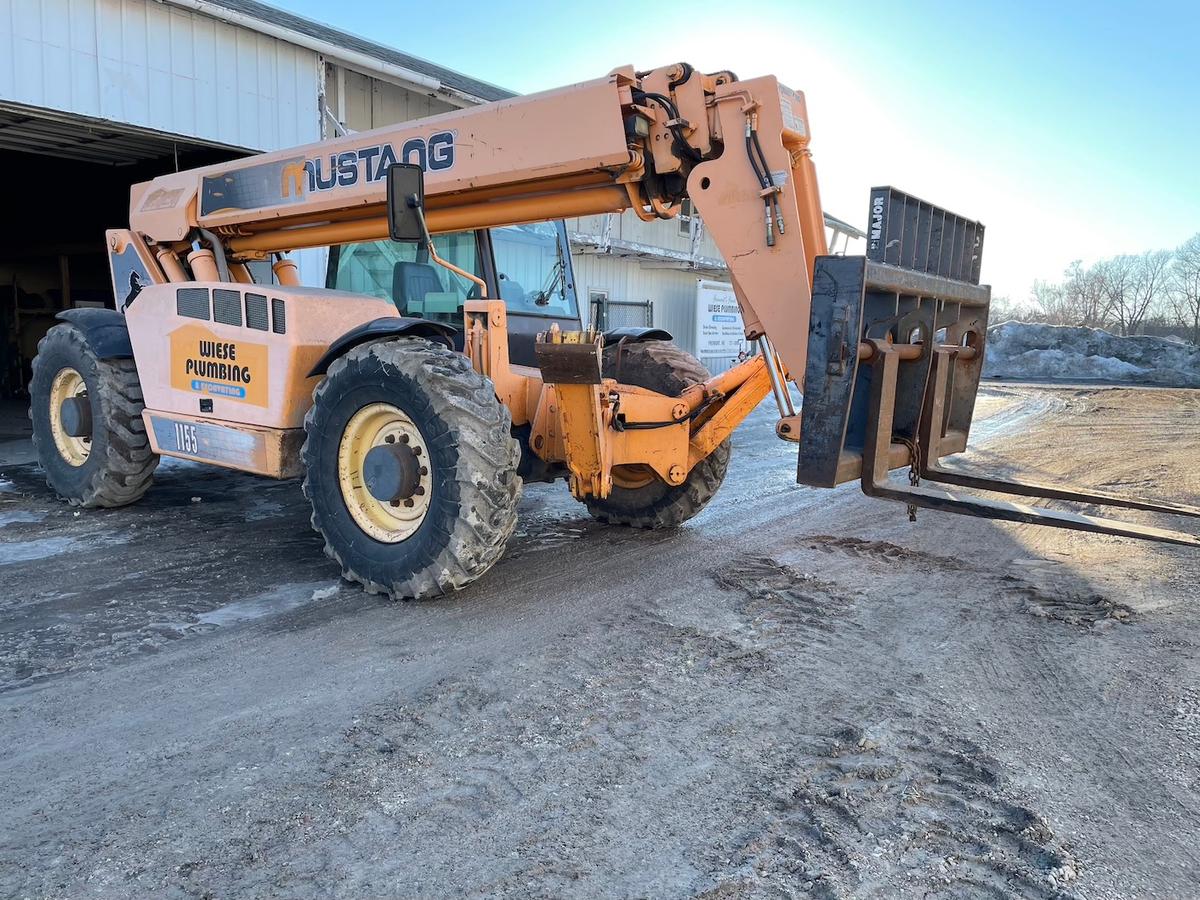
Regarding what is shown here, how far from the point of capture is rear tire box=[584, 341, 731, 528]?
5832 mm

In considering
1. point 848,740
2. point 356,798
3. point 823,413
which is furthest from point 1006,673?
point 356,798

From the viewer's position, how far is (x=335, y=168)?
5.42 meters

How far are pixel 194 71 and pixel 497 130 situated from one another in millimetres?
7274

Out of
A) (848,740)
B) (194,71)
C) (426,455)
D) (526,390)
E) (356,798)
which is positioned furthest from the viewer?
(194,71)

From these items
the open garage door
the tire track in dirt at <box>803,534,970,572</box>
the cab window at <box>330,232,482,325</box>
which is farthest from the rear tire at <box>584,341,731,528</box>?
the open garage door

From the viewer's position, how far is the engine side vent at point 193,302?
559cm

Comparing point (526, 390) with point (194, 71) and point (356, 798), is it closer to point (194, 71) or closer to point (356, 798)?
point (356, 798)

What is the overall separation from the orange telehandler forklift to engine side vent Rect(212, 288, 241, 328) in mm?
17

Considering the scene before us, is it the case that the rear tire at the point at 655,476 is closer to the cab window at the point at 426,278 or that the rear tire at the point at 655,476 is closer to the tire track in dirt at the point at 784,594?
the tire track in dirt at the point at 784,594

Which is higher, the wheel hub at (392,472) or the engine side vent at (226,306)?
the engine side vent at (226,306)

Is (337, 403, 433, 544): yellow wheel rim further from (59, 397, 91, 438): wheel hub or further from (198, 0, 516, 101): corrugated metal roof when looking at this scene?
(198, 0, 516, 101): corrugated metal roof

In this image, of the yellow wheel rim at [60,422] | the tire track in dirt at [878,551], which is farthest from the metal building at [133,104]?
the yellow wheel rim at [60,422]

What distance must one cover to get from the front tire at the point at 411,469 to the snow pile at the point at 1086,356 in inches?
1052

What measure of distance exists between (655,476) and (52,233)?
15735mm
